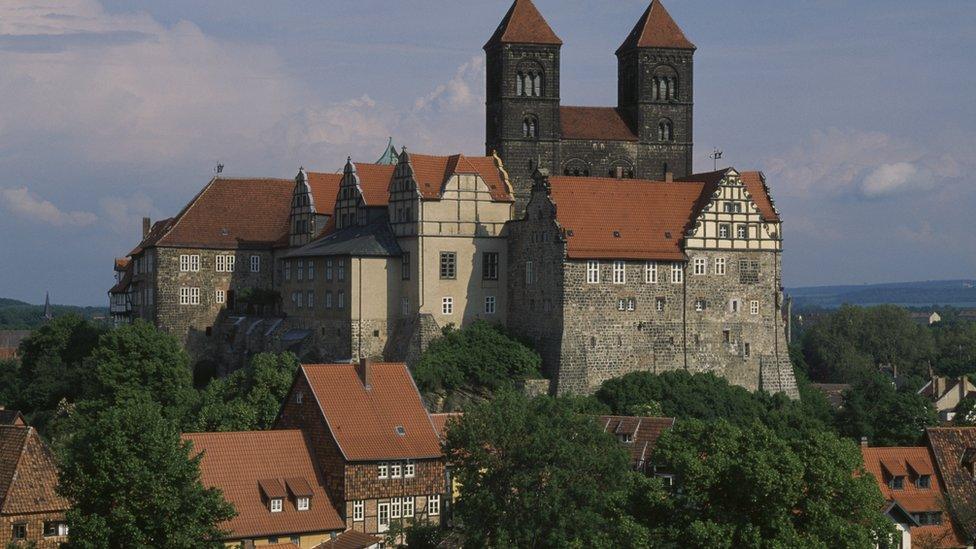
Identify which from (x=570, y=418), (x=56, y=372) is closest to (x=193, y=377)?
(x=56, y=372)

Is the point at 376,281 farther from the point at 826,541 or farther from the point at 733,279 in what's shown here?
the point at 826,541

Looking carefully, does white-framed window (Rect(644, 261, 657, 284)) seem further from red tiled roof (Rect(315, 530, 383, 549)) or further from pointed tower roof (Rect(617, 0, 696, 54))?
red tiled roof (Rect(315, 530, 383, 549))

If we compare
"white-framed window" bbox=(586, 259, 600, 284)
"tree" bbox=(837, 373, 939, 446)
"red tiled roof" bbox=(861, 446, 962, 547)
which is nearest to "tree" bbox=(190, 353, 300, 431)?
"white-framed window" bbox=(586, 259, 600, 284)

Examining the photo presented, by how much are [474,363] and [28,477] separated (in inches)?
1131

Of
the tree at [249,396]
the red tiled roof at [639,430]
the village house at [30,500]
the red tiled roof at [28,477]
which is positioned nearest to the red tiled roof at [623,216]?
the red tiled roof at [639,430]

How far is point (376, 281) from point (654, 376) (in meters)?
13.7

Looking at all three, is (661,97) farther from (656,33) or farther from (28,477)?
(28,477)

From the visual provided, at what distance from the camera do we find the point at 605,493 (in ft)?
179

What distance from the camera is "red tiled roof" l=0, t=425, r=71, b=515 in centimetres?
5606

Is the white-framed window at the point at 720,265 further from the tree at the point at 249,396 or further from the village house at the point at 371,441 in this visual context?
the village house at the point at 371,441

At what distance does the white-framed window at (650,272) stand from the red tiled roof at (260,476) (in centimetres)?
2665

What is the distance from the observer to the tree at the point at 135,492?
4966 cm

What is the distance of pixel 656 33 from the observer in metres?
95.8

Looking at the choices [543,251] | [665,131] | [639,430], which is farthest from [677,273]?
[639,430]
